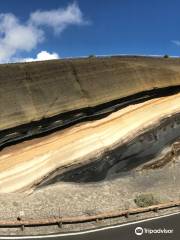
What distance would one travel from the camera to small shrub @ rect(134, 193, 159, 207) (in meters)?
21.6

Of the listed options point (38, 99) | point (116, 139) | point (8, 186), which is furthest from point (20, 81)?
point (116, 139)

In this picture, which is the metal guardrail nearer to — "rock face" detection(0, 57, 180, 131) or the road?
the road

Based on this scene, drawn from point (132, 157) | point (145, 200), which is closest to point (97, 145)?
point (132, 157)

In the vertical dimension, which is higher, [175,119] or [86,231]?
[175,119]

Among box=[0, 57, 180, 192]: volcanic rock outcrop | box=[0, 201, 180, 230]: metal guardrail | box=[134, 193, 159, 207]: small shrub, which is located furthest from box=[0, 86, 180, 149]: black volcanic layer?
box=[134, 193, 159, 207]: small shrub

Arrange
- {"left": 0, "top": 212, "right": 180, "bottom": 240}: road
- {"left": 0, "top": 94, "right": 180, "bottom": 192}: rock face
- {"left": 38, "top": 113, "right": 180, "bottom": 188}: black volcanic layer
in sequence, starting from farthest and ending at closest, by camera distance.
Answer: {"left": 38, "top": 113, "right": 180, "bottom": 188}: black volcanic layer, {"left": 0, "top": 94, "right": 180, "bottom": 192}: rock face, {"left": 0, "top": 212, "right": 180, "bottom": 240}: road

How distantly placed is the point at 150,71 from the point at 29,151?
9178 mm

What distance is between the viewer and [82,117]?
2316 cm

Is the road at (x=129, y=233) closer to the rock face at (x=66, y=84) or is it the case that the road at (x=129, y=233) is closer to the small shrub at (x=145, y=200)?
the small shrub at (x=145, y=200)

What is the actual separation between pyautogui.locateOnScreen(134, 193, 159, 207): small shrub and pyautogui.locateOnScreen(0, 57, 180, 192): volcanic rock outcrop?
269 cm

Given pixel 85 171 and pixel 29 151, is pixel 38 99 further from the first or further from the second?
pixel 85 171

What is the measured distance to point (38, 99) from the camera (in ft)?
69.4

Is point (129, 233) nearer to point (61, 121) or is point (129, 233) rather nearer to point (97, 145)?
point (61, 121)

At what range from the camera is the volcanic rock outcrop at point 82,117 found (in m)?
20.6
